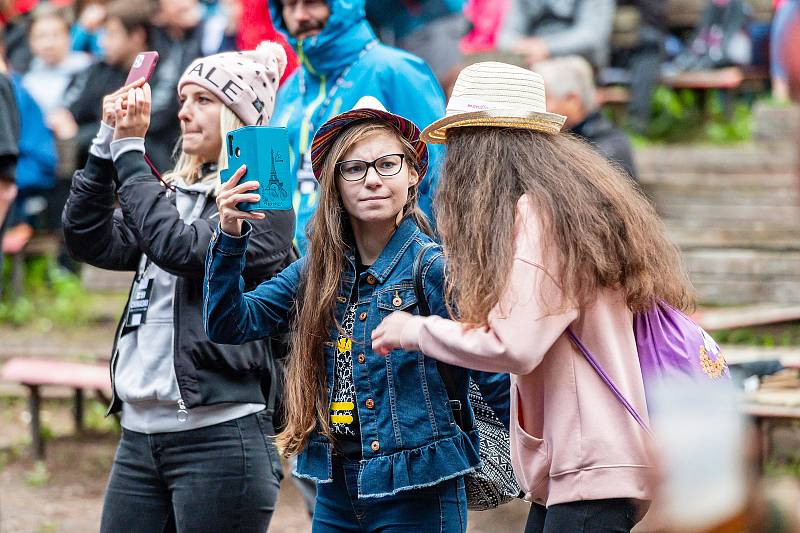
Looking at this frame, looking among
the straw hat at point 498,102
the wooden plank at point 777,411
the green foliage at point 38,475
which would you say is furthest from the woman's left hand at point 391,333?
the green foliage at point 38,475

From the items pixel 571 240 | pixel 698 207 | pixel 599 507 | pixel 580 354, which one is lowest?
pixel 698 207

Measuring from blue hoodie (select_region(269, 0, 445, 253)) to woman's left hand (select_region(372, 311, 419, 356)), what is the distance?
4.91 feet

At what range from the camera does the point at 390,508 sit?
3207 mm

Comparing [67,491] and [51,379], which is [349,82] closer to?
[51,379]

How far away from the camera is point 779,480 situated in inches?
54.7

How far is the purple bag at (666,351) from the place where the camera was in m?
2.91

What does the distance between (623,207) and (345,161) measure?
31.0 inches

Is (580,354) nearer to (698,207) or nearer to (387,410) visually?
(387,410)

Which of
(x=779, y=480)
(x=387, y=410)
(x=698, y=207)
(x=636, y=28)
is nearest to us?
(x=779, y=480)

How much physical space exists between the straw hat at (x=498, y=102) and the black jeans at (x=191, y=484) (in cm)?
109

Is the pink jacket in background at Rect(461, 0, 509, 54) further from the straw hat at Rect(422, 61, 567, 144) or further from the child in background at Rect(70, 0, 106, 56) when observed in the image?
the straw hat at Rect(422, 61, 567, 144)

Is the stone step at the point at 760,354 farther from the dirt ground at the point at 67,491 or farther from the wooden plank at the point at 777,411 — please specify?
the dirt ground at the point at 67,491

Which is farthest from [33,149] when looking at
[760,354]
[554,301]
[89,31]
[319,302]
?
[554,301]

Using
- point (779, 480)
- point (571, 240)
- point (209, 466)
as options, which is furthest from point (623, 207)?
point (779, 480)
